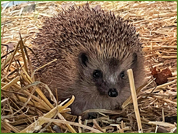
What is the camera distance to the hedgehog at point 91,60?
104 inches

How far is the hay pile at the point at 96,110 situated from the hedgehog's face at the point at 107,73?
17 centimetres

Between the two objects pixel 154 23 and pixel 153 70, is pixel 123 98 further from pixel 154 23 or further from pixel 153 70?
pixel 154 23

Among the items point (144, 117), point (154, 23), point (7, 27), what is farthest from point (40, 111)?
point (7, 27)

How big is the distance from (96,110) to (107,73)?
1.04 feet

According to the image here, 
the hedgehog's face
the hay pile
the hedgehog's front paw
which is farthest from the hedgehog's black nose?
the hedgehog's front paw

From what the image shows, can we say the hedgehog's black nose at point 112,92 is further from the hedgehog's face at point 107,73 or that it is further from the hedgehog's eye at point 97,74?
the hedgehog's eye at point 97,74

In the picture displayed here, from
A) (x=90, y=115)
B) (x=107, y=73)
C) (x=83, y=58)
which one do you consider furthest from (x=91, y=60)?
(x=90, y=115)

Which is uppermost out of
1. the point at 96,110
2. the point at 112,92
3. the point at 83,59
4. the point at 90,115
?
the point at 83,59

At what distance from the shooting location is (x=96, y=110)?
263cm

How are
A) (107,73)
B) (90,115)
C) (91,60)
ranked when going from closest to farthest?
(107,73) < (91,60) < (90,115)

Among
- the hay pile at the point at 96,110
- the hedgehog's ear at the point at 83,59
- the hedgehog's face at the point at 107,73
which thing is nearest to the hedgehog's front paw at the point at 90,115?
the hay pile at the point at 96,110

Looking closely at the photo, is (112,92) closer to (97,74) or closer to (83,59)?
(97,74)

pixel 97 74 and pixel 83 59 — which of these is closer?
pixel 97 74

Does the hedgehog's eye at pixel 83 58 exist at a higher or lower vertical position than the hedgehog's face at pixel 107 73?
higher
